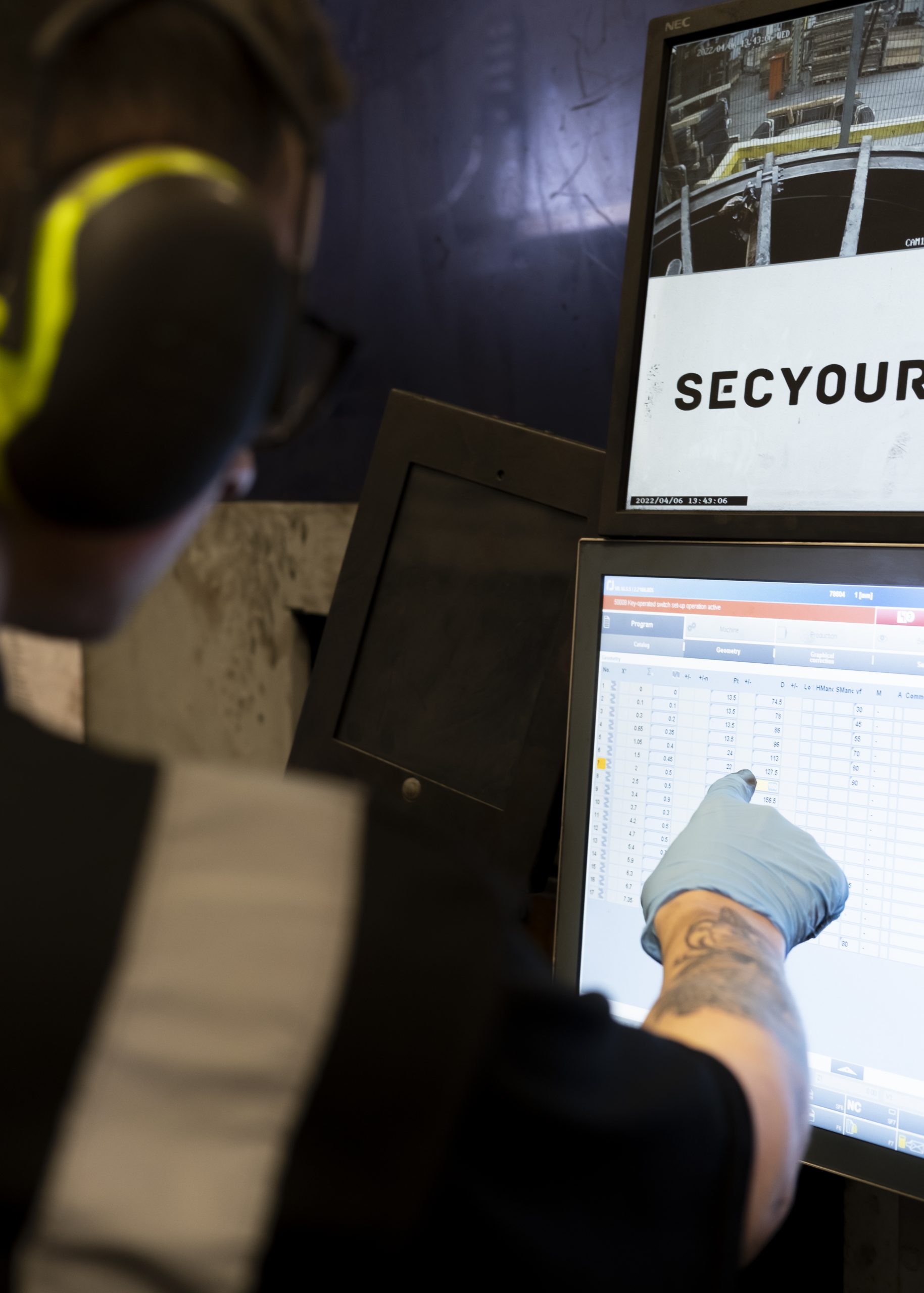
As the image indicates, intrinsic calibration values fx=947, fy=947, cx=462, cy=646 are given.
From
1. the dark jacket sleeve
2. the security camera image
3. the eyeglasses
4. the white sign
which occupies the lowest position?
the dark jacket sleeve

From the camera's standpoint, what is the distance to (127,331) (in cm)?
32

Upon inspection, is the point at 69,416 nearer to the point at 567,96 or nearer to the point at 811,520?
the point at 811,520

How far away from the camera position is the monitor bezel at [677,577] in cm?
61

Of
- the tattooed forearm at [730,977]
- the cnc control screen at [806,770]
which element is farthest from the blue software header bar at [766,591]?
the tattooed forearm at [730,977]

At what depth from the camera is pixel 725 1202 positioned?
41 centimetres

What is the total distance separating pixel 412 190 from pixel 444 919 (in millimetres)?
1279

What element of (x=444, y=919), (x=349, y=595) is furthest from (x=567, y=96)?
(x=444, y=919)

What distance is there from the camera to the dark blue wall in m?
1.17

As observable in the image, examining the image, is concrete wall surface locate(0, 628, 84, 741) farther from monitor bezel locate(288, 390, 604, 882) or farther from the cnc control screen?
the cnc control screen

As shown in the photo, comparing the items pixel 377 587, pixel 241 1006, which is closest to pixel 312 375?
pixel 241 1006

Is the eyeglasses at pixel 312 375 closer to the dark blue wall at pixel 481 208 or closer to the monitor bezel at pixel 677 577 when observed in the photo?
the monitor bezel at pixel 677 577

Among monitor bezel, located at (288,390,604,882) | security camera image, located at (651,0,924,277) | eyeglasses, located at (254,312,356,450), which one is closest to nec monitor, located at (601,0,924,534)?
security camera image, located at (651,0,924,277)

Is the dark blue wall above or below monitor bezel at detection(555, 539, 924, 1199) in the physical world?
above

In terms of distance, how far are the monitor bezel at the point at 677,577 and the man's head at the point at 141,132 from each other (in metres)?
0.39
